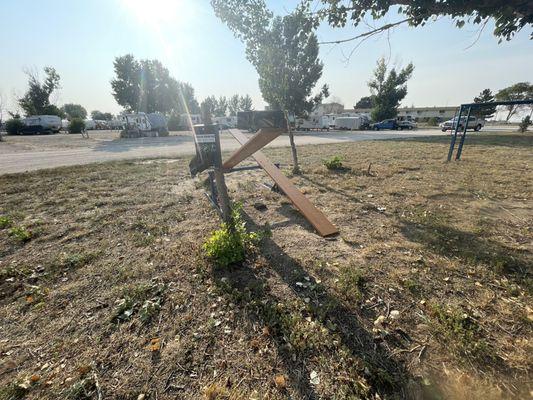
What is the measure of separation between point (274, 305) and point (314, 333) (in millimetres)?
437

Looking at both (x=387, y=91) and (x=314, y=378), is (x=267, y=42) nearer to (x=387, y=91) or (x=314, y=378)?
(x=314, y=378)

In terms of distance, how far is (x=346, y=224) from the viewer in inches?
153

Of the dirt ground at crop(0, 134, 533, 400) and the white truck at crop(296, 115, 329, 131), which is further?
the white truck at crop(296, 115, 329, 131)

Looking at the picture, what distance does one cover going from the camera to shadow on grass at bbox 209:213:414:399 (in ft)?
5.30

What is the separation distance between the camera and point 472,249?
3.05 m

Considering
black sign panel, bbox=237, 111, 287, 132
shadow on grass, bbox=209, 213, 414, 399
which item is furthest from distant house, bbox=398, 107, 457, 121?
shadow on grass, bbox=209, 213, 414, 399

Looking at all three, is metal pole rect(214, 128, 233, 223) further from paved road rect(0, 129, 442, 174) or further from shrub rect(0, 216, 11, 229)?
paved road rect(0, 129, 442, 174)

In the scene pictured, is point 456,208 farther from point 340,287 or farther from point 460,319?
point 340,287

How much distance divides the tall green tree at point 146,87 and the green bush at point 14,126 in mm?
12287

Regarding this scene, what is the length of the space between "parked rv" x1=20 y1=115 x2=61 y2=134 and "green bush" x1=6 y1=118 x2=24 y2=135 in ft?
1.39

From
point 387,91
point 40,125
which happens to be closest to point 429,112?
point 387,91

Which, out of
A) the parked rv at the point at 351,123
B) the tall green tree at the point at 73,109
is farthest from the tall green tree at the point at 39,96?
the parked rv at the point at 351,123

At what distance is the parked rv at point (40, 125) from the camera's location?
32.7 m

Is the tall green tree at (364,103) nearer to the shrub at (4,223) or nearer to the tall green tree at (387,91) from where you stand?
the tall green tree at (387,91)
